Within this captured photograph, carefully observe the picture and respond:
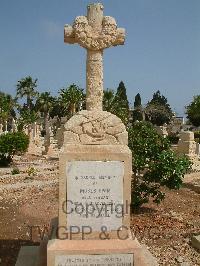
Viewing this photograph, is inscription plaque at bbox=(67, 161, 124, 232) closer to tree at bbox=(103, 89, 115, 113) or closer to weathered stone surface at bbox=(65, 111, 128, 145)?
weathered stone surface at bbox=(65, 111, 128, 145)

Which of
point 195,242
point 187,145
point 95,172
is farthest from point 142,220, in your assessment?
point 187,145

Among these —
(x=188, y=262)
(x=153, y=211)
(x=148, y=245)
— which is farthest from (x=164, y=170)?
(x=188, y=262)

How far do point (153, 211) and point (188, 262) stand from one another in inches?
146

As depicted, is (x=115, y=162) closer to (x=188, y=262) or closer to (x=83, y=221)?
(x=83, y=221)

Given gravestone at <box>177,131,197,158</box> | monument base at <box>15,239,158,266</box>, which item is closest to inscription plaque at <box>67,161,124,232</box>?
monument base at <box>15,239,158,266</box>

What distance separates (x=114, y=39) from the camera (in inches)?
221

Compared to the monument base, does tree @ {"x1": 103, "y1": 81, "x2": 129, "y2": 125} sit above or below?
above

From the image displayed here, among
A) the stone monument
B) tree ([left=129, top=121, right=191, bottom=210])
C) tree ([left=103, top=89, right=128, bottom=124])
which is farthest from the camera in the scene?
tree ([left=103, top=89, right=128, bottom=124])

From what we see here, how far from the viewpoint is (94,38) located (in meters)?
5.61

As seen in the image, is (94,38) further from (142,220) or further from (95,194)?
(142,220)

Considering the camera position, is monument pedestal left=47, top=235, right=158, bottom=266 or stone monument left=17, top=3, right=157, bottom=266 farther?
stone monument left=17, top=3, right=157, bottom=266

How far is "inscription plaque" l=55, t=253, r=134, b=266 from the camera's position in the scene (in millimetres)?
5227

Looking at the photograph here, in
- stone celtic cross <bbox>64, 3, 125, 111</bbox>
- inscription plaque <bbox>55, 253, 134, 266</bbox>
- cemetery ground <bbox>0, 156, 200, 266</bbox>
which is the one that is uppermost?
stone celtic cross <bbox>64, 3, 125, 111</bbox>

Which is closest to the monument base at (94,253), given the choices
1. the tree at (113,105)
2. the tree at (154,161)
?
the tree at (154,161)
